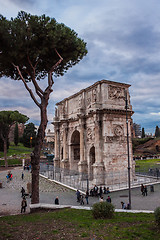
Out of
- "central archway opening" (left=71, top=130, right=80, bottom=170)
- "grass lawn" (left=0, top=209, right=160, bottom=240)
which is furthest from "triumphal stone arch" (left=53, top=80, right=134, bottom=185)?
"grass lawn" (left=0, top=209, right=160, bottom=240)

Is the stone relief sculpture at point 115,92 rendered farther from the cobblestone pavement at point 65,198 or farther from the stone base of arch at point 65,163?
the stone base of arch at point 65,163

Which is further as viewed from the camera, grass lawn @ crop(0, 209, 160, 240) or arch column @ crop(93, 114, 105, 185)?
arch column @ crop(93, 114, 105, 185)

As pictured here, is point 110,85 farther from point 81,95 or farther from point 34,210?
point 34,210

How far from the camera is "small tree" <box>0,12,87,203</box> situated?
1136cm

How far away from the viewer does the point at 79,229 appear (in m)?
6.90

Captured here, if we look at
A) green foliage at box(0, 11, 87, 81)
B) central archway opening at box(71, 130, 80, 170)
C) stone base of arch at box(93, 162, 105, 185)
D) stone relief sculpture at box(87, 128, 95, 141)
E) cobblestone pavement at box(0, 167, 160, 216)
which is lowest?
cobblestone pavement at box(0, 167, 160, 216)

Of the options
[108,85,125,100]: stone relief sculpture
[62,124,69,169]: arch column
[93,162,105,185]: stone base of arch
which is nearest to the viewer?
[93,162,105,185]: stone base of arch

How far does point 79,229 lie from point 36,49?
10768 mm

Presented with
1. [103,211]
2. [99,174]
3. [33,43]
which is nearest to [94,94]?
[99,174]

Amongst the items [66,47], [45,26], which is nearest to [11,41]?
[45,26]

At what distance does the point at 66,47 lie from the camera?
13.4 meters

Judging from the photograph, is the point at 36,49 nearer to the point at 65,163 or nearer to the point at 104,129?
the point at 104,129

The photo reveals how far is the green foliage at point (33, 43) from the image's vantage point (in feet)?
38.1

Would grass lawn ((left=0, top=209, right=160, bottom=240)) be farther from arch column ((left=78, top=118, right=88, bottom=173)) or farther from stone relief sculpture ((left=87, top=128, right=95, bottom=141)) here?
arch column ((left=78, top=118, right=88, bottom=173))
